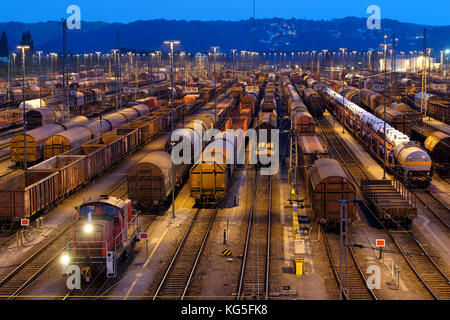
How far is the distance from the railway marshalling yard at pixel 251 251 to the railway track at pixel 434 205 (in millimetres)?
64

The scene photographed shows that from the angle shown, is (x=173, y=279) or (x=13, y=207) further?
(x=13, y=207)

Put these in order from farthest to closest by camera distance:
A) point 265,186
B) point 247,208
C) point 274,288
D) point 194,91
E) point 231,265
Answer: point 194,91, point 265,186, point 247,208, point 231,265, point 274,288

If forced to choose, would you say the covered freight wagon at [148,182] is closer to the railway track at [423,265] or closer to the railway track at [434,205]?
the railway track at [423,265]

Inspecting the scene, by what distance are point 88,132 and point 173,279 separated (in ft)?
90.8

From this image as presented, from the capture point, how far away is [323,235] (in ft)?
86.3

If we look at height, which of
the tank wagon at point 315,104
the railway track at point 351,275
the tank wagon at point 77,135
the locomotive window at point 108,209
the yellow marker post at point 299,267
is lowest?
the railway track at point 351,275

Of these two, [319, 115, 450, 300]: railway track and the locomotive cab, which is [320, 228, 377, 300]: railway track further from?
the locomotive cab

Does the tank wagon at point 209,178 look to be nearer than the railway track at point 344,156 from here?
Yes

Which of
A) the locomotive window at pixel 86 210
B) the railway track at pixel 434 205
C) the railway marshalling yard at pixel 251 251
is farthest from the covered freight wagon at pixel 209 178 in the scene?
the railway track at pixel 434 205

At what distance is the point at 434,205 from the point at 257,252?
14.3 meters

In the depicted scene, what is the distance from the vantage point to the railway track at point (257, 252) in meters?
19.3

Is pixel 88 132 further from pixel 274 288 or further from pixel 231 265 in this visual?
pixel 274 288
